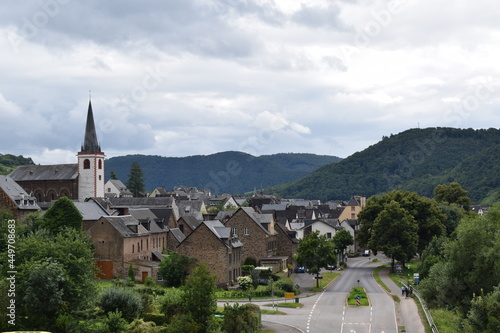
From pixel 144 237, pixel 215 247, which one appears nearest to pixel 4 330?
pixel 215 247

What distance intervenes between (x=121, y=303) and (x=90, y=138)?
82.4 meters

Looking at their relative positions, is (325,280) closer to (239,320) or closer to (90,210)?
(90,210)

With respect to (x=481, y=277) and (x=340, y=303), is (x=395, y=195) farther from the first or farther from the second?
(x=481, y=277)

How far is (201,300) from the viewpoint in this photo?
3812cm

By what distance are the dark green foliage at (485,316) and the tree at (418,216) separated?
5347 cm

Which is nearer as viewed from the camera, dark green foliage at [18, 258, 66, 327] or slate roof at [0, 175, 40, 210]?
dark green foliage at [18, 258, 66, 327]

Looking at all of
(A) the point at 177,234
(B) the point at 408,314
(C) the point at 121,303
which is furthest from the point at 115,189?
(C) the point at 121,303

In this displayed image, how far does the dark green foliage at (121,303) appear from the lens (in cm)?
4172

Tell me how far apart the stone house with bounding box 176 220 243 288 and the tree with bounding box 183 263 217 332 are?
32.7 m

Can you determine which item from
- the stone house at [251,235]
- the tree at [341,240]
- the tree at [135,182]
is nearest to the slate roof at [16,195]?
the stone house at [251,235]

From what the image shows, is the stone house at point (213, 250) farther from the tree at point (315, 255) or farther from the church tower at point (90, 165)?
the church tower at point (90, 165)

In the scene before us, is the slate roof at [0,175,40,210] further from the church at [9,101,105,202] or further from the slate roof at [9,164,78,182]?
the slate roof at [9,164,78,182]

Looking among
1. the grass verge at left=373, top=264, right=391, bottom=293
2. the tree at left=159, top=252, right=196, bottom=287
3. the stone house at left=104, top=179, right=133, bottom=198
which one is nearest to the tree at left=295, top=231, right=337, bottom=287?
the grass verge at left=373, top=264, right=391, bottom=293

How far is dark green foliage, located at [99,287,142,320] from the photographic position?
1642 inches
